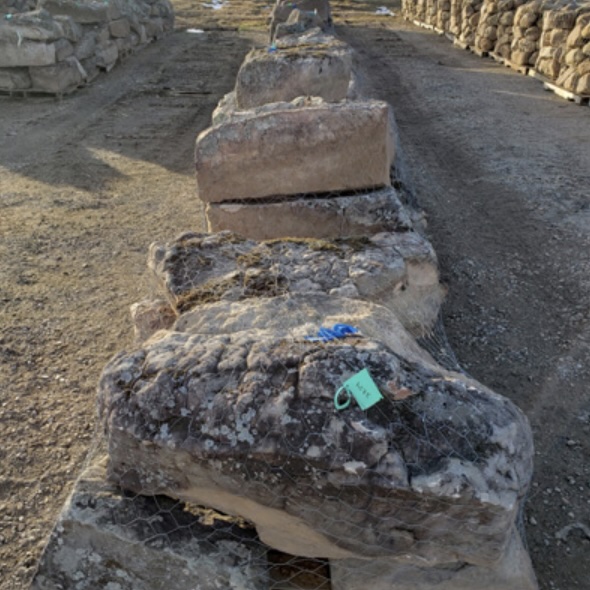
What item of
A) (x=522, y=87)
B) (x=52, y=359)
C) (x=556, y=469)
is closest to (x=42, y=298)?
(x=52, y=359)

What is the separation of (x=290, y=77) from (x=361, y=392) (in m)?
4.04

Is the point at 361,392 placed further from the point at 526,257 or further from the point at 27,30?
the point at 27,30

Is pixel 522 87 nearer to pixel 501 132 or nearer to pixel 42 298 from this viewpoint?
pixel 501 132

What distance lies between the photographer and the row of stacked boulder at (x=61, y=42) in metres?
10.3

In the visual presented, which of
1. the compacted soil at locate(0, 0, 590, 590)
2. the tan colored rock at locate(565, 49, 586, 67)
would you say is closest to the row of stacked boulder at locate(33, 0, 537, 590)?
the compacted soil at locate(0, 0, 590, 590)

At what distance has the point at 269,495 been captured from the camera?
2.04 metres

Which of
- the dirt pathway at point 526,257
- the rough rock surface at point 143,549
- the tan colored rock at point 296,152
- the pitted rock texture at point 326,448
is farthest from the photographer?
the tan colored rock at point 296,152

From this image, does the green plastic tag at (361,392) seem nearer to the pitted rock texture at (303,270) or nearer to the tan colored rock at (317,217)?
the pitted rock texture at (303,270)

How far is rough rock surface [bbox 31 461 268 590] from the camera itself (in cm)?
217

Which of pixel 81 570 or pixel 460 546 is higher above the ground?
pixel 460 546

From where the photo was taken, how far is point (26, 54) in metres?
10.3

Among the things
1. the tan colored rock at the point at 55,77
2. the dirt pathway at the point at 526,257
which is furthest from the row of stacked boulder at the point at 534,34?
the tan colored rock at the point at 55,77

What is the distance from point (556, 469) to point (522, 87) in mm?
10064

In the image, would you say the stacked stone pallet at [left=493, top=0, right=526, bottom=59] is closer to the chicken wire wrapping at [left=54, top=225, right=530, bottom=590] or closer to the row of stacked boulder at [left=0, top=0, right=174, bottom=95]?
the row of stacked boulder at [left=0, top=0, right=174, bottom=95]
